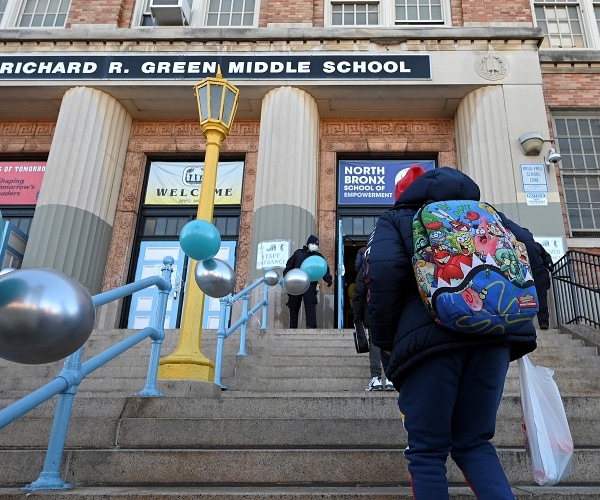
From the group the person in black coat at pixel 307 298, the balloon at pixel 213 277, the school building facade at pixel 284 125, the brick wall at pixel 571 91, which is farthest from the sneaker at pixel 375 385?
the brick wall at pixel 571 91

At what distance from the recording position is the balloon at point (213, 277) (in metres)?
4.06

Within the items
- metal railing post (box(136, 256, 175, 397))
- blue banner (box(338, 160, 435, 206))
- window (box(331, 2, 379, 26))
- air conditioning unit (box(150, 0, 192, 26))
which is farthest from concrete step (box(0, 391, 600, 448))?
window (box(331, 2, 379, 26))

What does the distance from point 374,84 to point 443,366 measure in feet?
34.3

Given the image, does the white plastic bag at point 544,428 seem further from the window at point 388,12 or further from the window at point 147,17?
the window at point 147,17

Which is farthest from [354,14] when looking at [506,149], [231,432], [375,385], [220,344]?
[231,432]

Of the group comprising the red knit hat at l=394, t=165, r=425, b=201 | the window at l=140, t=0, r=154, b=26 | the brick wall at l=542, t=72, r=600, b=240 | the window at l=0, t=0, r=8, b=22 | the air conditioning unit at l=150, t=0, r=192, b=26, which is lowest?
the red knit hat at l=394, t=165, r=425, b=201

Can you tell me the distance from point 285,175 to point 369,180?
2548 mm

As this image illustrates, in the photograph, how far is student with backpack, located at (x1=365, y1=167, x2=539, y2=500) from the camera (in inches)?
79.1

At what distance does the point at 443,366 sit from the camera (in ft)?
6.68

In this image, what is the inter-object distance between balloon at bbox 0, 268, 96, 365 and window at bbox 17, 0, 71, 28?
48.1 feet

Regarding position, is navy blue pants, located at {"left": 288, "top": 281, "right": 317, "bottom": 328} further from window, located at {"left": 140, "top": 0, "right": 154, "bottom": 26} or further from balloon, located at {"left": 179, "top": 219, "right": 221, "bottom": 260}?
window, located at {"left": 140, "top": 0, "right": 154, "bottom": 26}

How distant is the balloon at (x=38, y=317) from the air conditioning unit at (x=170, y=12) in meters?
13.0

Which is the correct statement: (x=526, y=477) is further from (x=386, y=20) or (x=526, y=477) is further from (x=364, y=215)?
(x=386, y=20)

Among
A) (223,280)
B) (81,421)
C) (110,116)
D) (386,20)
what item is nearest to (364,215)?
(386,20)
